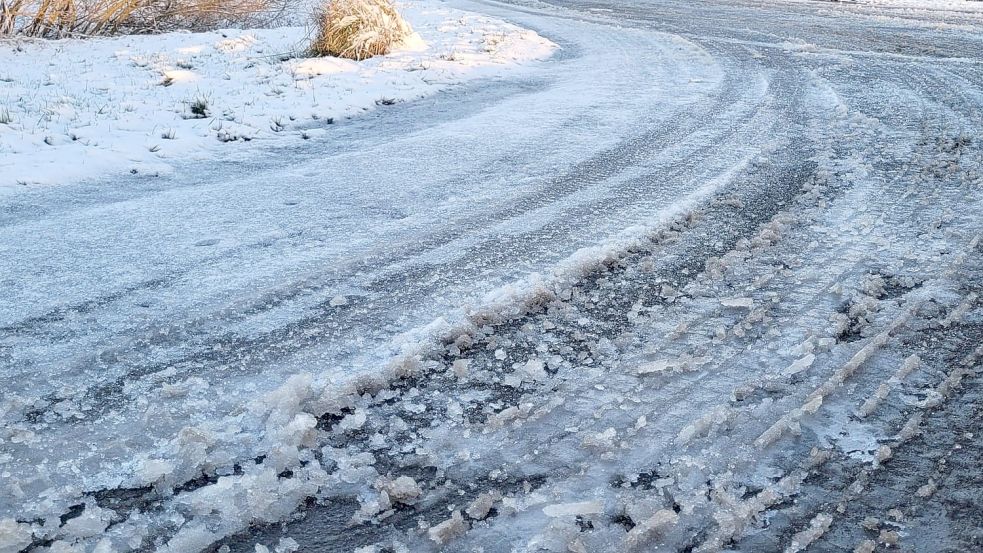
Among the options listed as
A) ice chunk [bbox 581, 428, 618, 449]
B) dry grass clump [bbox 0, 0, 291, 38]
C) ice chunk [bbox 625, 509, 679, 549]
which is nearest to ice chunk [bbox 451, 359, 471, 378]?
ice chunk [bbox 581, 428, 618, 449]

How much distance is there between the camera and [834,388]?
2.20 meters

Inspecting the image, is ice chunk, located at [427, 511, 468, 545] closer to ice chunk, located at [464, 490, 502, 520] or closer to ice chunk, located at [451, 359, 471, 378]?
ice chunk, located at [464, 490, 502, 520]

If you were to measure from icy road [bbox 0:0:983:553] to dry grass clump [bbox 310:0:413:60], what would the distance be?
12.1 feet

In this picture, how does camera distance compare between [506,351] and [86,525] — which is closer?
[86,525]

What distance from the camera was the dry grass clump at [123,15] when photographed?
32.2 feet

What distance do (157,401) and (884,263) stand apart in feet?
8.44

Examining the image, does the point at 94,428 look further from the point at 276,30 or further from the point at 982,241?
the point at 276,30

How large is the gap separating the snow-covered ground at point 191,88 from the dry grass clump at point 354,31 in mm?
205

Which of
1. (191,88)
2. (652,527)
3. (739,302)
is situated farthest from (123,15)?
(652,527)

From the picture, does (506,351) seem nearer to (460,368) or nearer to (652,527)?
(460,368)

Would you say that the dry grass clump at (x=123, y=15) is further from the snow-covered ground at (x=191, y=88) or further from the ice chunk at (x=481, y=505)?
the ice chunk at (x=481, y=505)

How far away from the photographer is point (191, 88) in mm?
6902

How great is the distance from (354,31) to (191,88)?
2055 mm

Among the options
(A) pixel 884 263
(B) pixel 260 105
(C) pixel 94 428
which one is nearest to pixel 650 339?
(A) pixel 884 263
